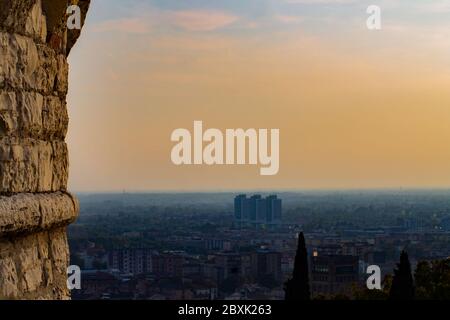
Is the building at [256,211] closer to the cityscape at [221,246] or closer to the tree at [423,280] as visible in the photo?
the cityscape at [221,246]

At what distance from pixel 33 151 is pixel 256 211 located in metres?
22.7

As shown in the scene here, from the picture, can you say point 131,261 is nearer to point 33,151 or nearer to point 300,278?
point 300,278

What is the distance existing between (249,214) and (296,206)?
6.95 metres

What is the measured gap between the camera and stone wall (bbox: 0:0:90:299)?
365cm

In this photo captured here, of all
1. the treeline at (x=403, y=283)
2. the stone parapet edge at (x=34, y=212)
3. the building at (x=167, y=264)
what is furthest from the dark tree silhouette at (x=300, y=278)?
the stone parapet edge at (x=34, y=212)

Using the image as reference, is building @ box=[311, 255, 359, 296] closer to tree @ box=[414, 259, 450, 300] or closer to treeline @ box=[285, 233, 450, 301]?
treeline @ box=[285, 233, 450, 301]

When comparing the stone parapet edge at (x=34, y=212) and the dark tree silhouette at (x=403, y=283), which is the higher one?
the stone parapet edge at (x=34, y=212)

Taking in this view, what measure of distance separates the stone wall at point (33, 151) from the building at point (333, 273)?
1086 inches

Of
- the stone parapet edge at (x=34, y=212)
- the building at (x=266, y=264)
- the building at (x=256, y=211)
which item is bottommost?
the building at (x=266, y=264)

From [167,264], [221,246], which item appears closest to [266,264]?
[221,246]

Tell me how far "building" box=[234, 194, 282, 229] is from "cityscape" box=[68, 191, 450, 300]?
38mm

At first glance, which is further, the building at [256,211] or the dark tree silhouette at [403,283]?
the building at [256,211]

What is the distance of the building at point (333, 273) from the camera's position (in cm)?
3256

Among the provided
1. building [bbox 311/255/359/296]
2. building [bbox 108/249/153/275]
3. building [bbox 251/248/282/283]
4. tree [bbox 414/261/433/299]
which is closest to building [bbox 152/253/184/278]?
building [bbox 108/249/153/275]
